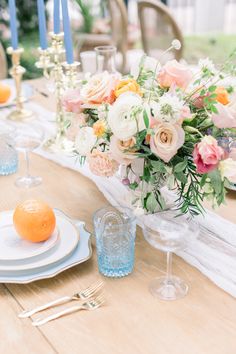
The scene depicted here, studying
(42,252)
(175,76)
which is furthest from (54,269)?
(175,76)

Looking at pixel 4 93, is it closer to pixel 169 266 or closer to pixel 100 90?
pixel 100 90

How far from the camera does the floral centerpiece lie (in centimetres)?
89

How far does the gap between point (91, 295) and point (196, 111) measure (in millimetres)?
382

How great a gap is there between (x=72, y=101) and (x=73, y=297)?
1.33 ft

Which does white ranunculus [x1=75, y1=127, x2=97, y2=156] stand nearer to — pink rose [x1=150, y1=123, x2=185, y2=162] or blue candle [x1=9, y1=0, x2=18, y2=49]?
pink rose [x1=150, y1=123, x2=185, y2=162]

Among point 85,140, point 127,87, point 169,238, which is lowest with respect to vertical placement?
point 169,238

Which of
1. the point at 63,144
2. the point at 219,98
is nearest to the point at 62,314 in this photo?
the point at 219,98

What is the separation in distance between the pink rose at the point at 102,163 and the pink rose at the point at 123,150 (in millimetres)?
40

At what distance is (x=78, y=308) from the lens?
0.89 m

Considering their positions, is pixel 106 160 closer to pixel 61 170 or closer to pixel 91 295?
pixel 91 295

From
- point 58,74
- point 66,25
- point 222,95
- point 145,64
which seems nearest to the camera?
point 222,95

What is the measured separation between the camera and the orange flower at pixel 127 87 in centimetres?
99

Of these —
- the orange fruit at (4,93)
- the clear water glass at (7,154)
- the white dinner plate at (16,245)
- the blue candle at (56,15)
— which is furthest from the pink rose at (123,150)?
Answer: the orange fruit at (4,93)

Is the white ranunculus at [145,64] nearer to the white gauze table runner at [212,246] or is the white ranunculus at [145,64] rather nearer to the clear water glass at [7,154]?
the white gauze table runner at [212,246]
